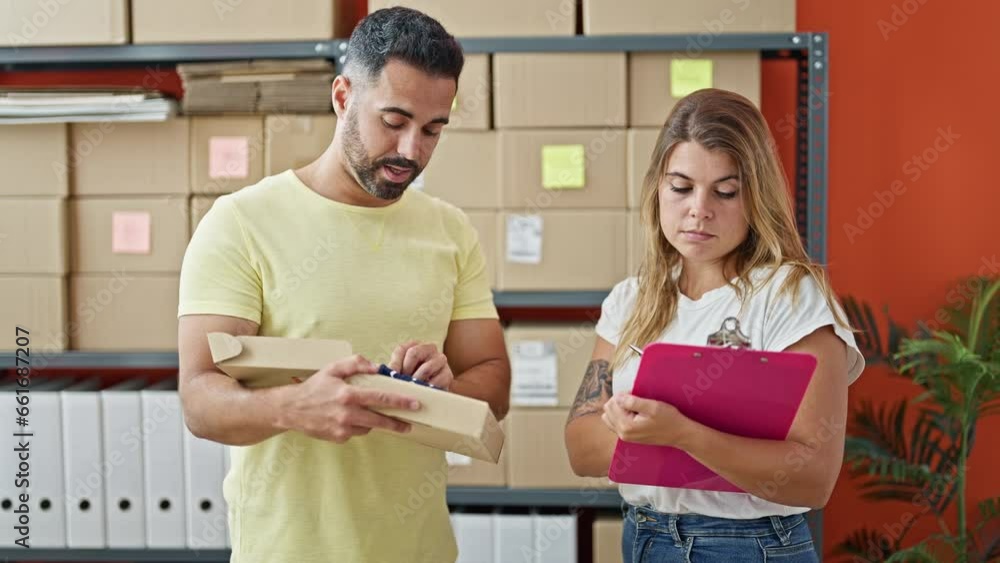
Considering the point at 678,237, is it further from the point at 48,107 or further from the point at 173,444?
the point at 48,107

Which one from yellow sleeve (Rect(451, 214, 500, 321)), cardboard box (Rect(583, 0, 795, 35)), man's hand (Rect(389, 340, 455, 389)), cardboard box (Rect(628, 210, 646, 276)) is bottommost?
man's hand (Rect(389, 340, 455, 389))

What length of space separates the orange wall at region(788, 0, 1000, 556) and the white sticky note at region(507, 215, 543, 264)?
3.34 ft

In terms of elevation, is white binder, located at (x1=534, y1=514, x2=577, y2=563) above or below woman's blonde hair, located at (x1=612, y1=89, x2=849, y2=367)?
below

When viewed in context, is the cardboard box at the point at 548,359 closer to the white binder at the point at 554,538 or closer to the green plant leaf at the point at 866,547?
the white binder at the point at 554,538

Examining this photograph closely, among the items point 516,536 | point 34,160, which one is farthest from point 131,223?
point 516,536

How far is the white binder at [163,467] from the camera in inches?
95.3

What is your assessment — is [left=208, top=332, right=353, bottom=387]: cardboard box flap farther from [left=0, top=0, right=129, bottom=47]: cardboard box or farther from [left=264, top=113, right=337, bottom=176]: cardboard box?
[left=0, top=0, right=129, bottom=47]: cardboard box

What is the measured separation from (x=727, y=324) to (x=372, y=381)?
1.71 ft

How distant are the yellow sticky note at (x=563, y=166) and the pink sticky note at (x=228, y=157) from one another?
0.77 metres

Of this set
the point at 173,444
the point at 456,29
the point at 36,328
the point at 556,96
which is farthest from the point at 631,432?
the point at 36,328

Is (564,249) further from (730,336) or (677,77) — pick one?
(730,336)

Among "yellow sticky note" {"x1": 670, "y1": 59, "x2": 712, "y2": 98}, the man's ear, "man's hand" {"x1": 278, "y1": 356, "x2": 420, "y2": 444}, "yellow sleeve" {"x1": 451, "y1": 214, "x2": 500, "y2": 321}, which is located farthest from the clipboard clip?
"yellow sticky note" {"x1": 670, "y1": 59, "x2": 712, "y2": 98}

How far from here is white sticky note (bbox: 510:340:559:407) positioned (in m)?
2.37

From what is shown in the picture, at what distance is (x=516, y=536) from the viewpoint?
7.84 feet
